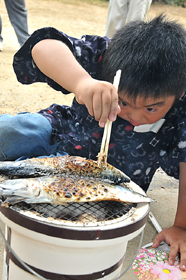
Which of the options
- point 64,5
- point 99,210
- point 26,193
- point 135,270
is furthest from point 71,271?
point 64,5

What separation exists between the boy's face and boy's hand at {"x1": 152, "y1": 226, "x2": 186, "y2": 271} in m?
0.83

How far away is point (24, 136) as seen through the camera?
7.16ft

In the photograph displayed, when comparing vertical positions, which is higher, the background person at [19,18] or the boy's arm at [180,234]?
the background person at [19,18]

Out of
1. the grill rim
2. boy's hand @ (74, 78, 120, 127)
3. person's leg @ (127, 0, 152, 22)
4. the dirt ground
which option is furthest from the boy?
person's leg @ (127, 0, 152, 22)

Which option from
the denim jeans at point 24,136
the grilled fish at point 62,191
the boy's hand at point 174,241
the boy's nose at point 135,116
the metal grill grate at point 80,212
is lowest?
the boy's hand at point 174,241

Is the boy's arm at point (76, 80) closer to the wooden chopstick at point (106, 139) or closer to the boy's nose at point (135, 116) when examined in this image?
the wooden chopstick at point (106, 139)

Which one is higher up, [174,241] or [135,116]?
[135,116]

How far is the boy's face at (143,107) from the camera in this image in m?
1.74

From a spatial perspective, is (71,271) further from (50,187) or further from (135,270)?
(135,270)

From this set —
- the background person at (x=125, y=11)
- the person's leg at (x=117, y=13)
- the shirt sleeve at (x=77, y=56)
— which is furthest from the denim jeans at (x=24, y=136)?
the person's leg at (x=117, y=13)

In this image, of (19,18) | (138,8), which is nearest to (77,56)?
(138,8)

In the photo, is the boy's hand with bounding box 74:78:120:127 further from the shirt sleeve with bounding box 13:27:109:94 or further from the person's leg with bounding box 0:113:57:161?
the person's leg with bounding box 0:113:57:161

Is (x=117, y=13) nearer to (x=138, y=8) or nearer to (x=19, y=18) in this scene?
(x=138, y=8)

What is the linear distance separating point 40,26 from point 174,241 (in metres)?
8.28
